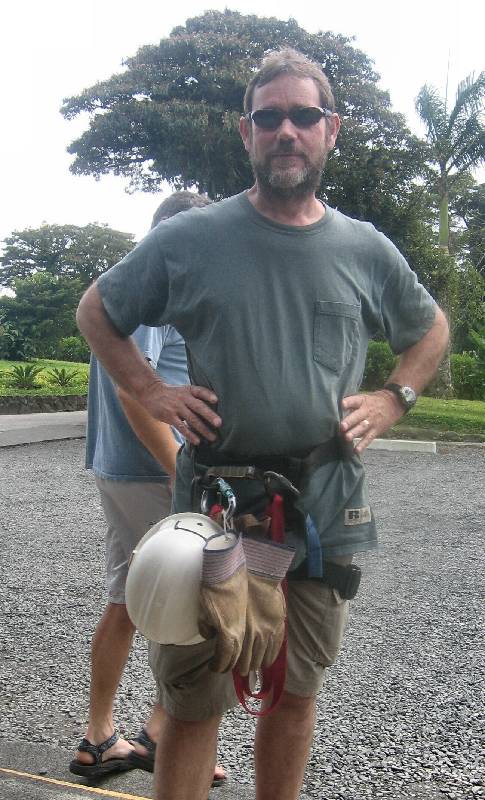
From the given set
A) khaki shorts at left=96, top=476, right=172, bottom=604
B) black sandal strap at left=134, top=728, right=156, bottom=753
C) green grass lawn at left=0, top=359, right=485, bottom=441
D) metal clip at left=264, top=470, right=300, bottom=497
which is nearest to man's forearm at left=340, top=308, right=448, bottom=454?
metal clip at left=264, top=470, right=300, bottom=497

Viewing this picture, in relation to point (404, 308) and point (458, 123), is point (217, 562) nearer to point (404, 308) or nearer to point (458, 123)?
point (404, 308)

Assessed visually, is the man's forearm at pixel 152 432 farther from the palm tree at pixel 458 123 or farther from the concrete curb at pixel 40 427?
the palm tree at pixel 458 123

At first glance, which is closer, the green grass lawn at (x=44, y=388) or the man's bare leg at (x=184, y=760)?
the man's bare leg at (x=184, y=760)

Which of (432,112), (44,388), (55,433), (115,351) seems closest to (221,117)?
(432,112)

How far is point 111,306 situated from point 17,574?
12.9 ft

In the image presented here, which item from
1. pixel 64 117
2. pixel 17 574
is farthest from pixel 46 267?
pixel 17 574

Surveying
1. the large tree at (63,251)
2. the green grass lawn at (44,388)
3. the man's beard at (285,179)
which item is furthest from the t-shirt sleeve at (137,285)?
the large tree at (63,251)

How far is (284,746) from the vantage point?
7.71 feet

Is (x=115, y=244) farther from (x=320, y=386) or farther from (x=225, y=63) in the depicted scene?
(x=320, y=386)

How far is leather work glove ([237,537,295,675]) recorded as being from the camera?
6.58ft

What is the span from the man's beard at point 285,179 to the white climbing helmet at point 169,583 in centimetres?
93

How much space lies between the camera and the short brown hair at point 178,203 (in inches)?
119

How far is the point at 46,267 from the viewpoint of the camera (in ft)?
202

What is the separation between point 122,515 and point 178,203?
3.72 ft
